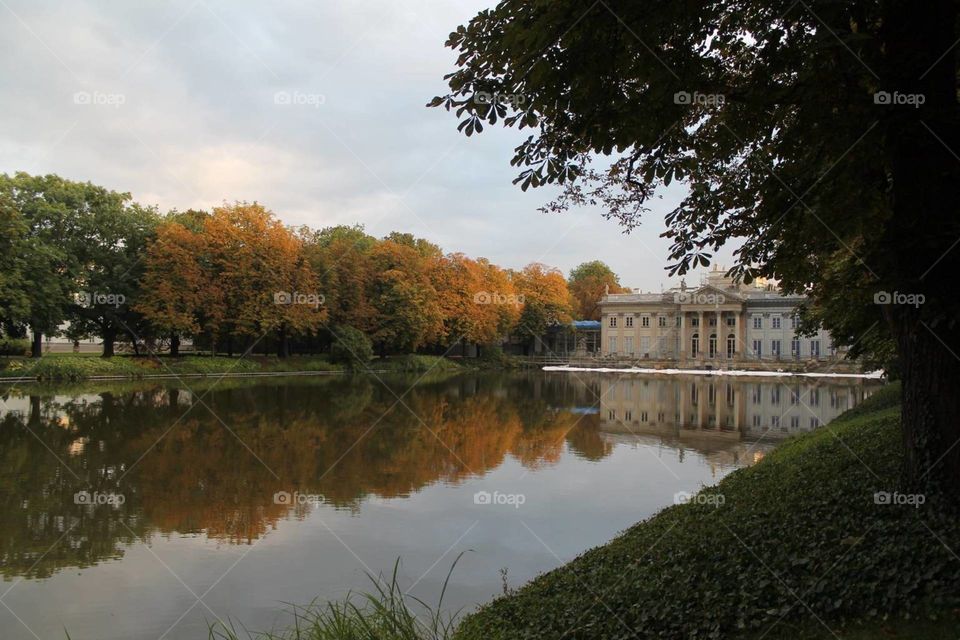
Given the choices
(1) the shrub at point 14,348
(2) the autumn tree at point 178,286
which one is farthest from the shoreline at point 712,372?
(1) the shrub at point 14,348

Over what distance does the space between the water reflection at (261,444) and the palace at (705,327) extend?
3516cm

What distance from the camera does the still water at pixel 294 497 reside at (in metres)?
6.65

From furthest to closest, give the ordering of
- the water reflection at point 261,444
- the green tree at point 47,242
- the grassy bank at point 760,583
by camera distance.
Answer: the green tree at point 47,242 → the water reflection at point 261,444 → the grassy bank at point 760,583

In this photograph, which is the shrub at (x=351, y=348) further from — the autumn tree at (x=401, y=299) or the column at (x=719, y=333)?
the column at (x=719, y=333)

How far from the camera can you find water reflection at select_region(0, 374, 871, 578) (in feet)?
29.2

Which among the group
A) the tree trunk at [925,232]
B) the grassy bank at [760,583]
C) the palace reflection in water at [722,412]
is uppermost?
the tree trunk at [925,232]

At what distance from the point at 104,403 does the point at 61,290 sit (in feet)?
50.7

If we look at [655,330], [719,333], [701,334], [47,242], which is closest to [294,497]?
[47,242]

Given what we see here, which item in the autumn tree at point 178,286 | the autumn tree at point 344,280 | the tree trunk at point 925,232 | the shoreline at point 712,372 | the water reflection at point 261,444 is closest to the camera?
the tree trunk at point 925,232

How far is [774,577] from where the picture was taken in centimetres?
455

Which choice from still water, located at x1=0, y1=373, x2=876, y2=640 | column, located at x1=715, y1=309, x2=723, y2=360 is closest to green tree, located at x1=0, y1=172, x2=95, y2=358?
still water, located at x1=0, y1=373, x2=876, y2=640

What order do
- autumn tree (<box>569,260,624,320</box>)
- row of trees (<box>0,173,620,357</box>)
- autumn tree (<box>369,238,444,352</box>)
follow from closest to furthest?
row of trees (<box>0,173,620,357</box>) < autumn tree (<box>369,238,444,352</box>) < autumn tree (<box>569,260,624,320</box>)

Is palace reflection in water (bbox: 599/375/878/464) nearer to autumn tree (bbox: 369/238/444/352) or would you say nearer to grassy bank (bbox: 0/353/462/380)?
autumn tree (bbox: 369/238/444/352)

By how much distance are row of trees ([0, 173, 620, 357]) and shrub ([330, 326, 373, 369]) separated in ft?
1.30
